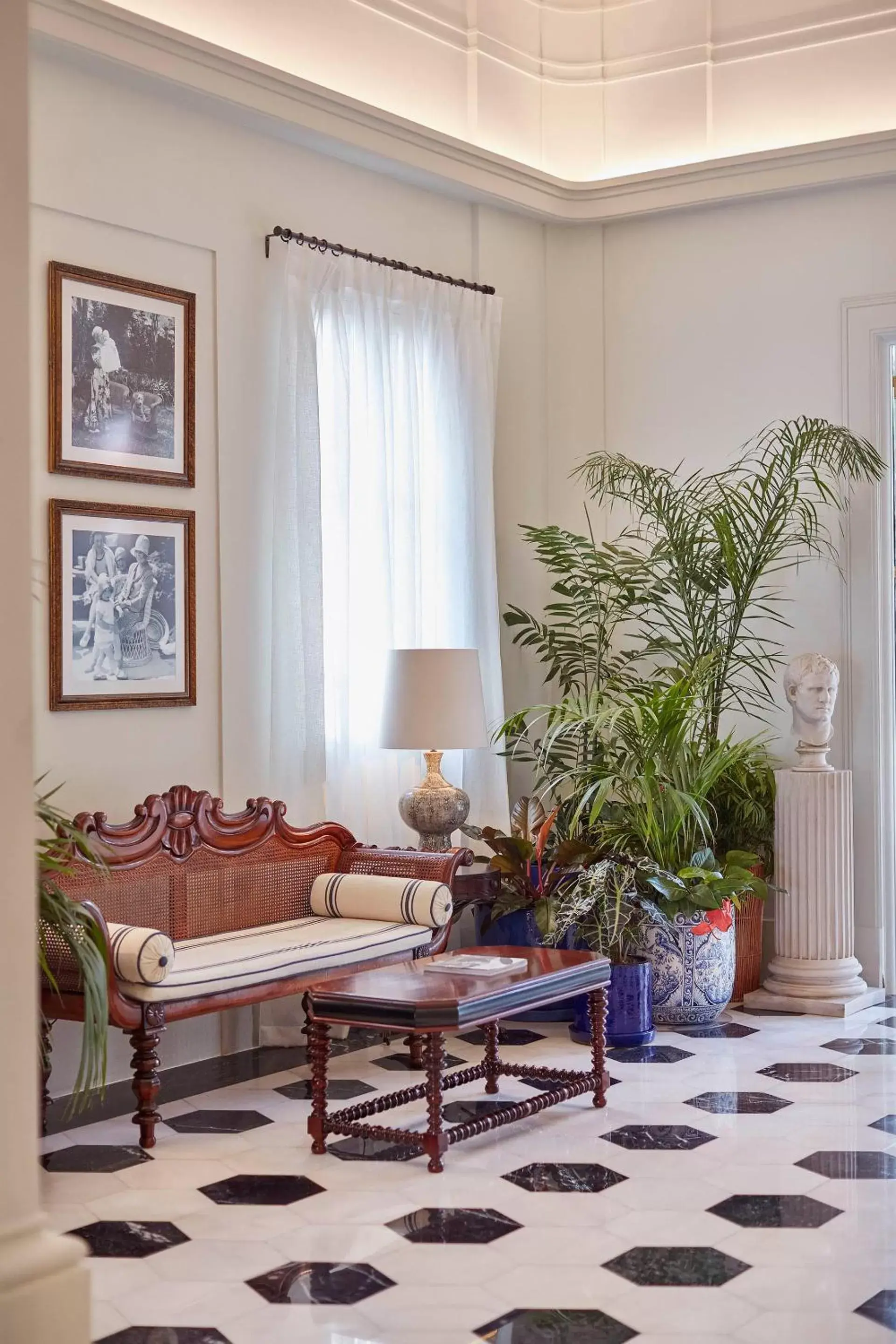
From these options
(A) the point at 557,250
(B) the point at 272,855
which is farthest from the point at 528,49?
(B) the point at 272,855

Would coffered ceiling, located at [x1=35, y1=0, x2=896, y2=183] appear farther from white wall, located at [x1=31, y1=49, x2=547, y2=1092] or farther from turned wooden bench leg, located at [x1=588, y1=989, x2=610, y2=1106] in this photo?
turned wooden bench leg, located at [x1=588, y1=989, x2=610, y2=1106]

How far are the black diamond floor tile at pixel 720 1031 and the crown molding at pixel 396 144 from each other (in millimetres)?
3720

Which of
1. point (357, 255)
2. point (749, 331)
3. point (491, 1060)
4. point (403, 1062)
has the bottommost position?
point (403, 1062)

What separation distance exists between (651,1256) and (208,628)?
3.02m

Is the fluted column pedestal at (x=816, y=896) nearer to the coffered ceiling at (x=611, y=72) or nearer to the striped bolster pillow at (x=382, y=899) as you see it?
the striped bolster pillow at (x=382, y=899)

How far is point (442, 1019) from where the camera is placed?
4230 mm

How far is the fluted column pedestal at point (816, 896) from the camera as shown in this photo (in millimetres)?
6457

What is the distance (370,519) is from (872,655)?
234 cm

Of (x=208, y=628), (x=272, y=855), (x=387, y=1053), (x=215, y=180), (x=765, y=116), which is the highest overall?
(x=765, y=116)

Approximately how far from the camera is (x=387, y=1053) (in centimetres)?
584

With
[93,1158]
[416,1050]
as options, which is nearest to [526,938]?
[416,1050]

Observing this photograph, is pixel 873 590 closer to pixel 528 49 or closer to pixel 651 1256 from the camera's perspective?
pixel 528 49

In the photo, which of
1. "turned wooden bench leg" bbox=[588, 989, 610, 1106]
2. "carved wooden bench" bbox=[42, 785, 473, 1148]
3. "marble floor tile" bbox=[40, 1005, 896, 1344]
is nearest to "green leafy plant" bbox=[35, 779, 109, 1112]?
"carved wooden bench" bbox=[42, 785, 473, 1148]

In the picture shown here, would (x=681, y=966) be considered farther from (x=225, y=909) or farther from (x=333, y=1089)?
(x=225, y=909)
